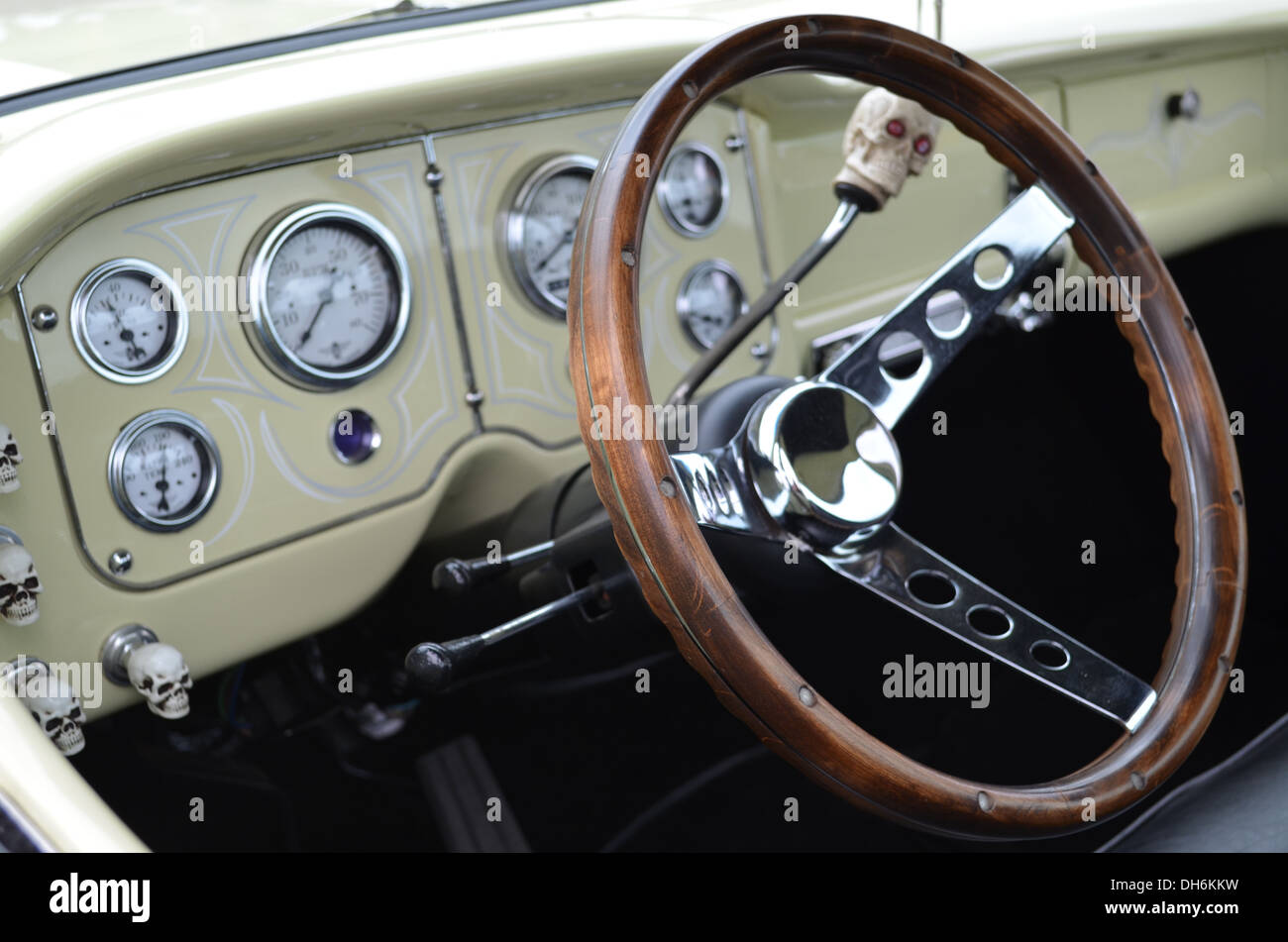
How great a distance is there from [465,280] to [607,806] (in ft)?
3.17

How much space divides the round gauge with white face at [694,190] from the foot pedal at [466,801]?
34.1 inches

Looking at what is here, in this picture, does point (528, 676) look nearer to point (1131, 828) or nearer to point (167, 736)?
point (167, 736)

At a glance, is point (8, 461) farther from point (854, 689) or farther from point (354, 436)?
point (854, 689)

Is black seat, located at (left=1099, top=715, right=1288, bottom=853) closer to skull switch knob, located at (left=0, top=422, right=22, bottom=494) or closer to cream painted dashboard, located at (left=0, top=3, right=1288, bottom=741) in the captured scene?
cream painted dashboard, located at (left=0, top=3, right=1288, bottom=741)

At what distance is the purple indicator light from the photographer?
1543 mm

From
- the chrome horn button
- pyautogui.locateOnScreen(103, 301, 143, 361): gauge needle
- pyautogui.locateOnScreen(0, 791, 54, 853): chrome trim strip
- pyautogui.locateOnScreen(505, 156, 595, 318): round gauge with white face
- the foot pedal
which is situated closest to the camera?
pyautogui.locateOnScreen(0, 791, 54, 853): chrome trim strip

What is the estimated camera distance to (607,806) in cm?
215

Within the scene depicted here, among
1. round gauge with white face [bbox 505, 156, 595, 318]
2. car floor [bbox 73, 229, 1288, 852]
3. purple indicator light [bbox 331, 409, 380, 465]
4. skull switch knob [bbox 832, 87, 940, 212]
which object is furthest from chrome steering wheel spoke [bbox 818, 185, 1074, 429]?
purple indicator light [bbox 331, 409, 380, 465]

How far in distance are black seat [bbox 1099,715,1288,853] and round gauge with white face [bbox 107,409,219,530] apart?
101 cm

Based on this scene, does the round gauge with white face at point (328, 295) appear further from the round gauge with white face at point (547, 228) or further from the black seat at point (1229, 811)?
the black seat at point (1229, 811)

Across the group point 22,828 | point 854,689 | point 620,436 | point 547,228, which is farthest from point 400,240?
point 854,689

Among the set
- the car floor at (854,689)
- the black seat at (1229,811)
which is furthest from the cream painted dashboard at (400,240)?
the black seat at (1229,811)

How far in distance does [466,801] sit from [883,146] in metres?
1.16

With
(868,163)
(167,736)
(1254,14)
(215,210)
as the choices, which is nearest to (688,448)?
(868,163)
